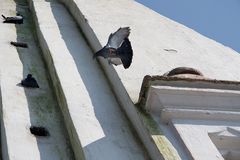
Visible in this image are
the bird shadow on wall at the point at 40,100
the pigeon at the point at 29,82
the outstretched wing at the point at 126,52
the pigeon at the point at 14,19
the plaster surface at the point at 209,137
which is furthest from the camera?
the pigeon at the point at 14,19

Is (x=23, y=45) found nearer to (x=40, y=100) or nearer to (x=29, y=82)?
(x=29, y=82)

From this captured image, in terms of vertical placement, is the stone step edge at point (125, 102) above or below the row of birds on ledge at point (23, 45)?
above

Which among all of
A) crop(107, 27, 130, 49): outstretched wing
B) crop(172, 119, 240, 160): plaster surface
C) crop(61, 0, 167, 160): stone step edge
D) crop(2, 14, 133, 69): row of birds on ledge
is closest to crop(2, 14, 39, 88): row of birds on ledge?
crop(61, 0, 167, 160): stone step edge

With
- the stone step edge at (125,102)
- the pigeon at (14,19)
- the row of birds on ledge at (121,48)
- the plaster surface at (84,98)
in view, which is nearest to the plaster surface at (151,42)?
the stone step edge at (125,102)

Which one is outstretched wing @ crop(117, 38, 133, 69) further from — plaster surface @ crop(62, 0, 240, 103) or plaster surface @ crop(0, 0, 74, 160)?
plaster surface @ crop(0, 0, 74, 160)

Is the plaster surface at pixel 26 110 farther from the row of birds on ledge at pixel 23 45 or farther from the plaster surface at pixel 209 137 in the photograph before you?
the plaster surface at pixel 209 137

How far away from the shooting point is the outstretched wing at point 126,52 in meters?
3.70

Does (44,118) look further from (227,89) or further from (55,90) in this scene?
(227,89)

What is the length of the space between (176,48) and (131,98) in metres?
2.09

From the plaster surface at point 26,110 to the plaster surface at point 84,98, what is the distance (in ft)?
0.35

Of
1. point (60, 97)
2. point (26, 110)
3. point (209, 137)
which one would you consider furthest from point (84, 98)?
point (209, 137)

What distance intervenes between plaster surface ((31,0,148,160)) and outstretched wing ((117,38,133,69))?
1.65ft

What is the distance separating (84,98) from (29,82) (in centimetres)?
68

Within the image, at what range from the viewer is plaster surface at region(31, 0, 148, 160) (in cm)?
357
